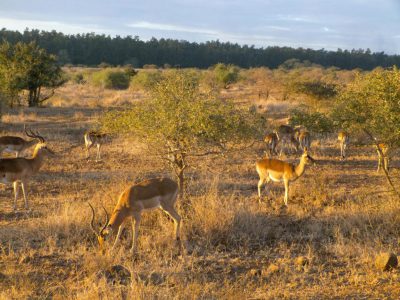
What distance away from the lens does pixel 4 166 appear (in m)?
10.0

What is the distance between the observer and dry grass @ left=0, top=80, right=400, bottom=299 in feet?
19.9

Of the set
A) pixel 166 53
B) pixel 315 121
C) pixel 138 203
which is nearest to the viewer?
pixel 138 203

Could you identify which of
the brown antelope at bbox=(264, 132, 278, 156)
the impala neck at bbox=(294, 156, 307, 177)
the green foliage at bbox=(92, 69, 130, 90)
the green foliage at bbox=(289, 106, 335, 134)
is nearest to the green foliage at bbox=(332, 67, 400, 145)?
the impala neck at bbox=(294, 156, 307, 177)

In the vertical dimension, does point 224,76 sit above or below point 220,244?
above

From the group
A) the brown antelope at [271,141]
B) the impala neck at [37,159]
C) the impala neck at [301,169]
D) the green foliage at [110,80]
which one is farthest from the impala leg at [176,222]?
the green foliage at [110,80]

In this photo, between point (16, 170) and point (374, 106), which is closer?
point (374, 106)

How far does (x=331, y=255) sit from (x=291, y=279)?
1.19 m

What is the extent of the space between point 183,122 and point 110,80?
36085 mm

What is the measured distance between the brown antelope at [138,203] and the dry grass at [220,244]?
0.94ft

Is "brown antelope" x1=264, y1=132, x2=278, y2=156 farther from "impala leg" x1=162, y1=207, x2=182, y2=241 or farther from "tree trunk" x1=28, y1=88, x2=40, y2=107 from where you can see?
"tree trunk" x1=28, y1=88, x2=40, y2=107

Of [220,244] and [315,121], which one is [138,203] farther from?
[315,121]

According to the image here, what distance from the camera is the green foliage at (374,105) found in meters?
9.14

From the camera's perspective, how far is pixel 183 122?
8852 millimetres

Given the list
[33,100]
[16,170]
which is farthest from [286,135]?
[33,100]
